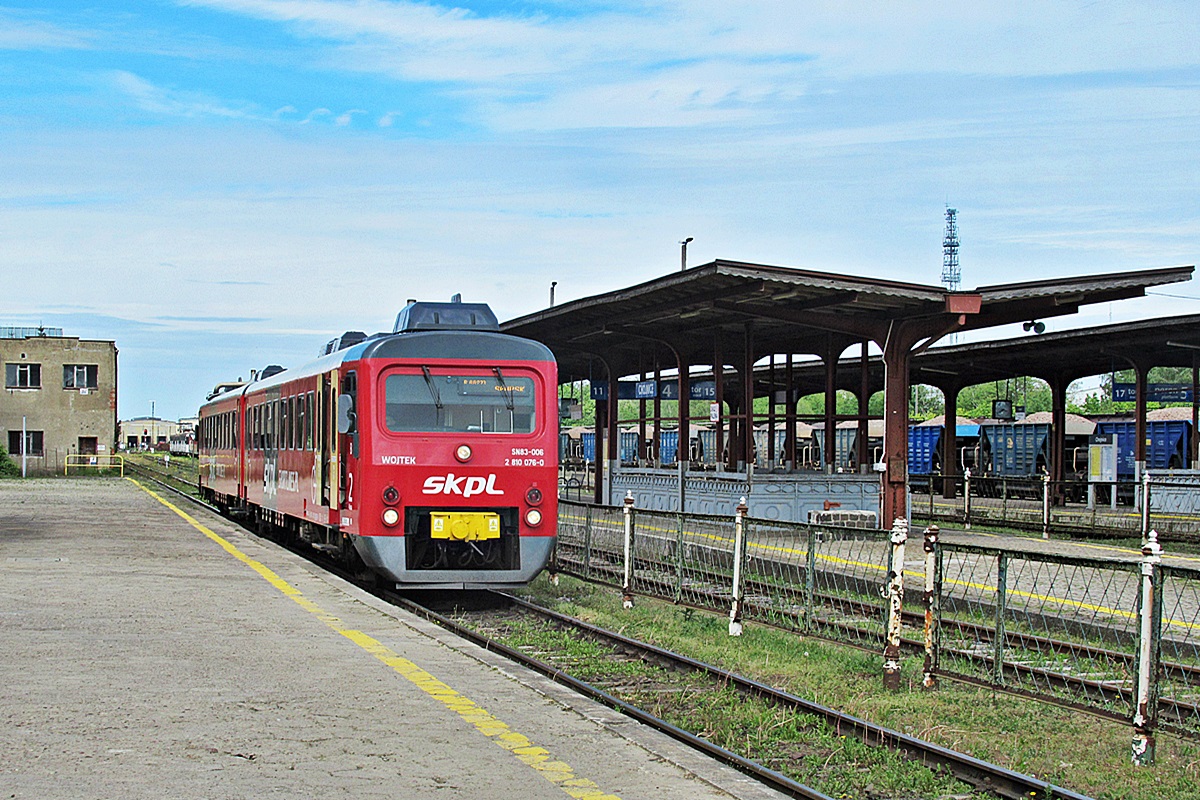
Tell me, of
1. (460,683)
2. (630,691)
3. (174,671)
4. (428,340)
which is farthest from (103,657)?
(428,340)

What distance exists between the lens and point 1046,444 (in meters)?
42.8

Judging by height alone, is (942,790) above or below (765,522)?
below

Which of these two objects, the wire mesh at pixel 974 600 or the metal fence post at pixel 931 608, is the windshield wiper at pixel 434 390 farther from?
the metal fence post at pixel 931 608

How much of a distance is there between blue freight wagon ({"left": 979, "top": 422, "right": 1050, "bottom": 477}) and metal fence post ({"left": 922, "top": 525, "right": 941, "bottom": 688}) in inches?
1389

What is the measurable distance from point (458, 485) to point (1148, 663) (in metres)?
7.46

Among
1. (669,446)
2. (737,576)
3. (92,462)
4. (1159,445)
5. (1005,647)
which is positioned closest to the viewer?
(1005,647)

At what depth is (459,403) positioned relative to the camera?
43.8 feet

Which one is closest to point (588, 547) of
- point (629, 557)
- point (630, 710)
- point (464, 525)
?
point (629, 557)

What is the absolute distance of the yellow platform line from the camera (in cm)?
591

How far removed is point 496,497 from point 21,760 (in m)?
7.44

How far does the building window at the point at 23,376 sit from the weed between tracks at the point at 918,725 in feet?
174

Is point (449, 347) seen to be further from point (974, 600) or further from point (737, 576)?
point (974, 600)

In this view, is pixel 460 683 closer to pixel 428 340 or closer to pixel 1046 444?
pixel 428 340

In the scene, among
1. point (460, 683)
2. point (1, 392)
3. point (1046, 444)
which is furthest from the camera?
point (1, 392)
